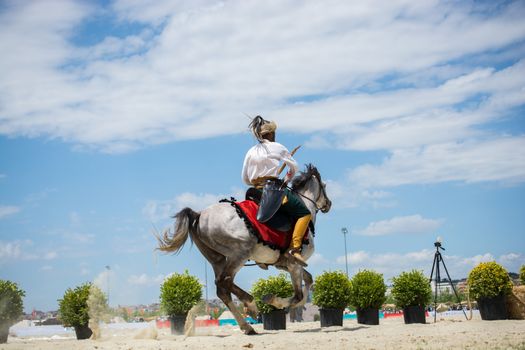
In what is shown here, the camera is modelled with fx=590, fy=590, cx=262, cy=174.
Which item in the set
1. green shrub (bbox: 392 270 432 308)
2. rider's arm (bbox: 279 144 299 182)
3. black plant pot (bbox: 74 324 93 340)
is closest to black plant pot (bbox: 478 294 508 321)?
green shrub (bbox: 392 270 432 308)

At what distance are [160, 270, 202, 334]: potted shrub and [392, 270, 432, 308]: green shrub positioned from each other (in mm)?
4676

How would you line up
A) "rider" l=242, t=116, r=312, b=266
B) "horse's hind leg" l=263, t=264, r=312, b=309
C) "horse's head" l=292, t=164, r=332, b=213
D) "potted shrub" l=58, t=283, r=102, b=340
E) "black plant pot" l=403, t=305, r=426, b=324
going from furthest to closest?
"black plant pot" l=403, t=305, r=426, b=324 < "potted shrub" l=58, t=283, r=102, b=340 < "horse's head" l=292, t=164, r=332, b=213 < "horse's hind leg" l=263, t=264, r=312, b=309 < "rider" l=242, t=116, r=312, b=266

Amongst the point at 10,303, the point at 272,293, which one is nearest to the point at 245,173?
the point at 272,293

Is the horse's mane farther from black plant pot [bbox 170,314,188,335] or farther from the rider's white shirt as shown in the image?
black plant pot [bbox 170,314,188,335]

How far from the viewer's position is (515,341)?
25.7 feet

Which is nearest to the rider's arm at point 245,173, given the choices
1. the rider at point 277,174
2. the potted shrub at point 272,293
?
the rider at point 277,174

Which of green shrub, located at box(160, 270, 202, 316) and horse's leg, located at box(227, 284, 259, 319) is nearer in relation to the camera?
horse's leg, located at box(227, 284, 259, 319)

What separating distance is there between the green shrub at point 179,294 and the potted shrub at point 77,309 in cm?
165

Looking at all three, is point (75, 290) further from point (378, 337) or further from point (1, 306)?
point (378, 337)

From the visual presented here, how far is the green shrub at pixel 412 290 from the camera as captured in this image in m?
13.6

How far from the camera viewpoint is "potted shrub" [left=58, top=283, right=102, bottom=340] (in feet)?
41.3

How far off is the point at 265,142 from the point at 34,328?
1286cm

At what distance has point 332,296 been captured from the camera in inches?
504

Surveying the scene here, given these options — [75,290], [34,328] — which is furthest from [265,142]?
[34,328]
